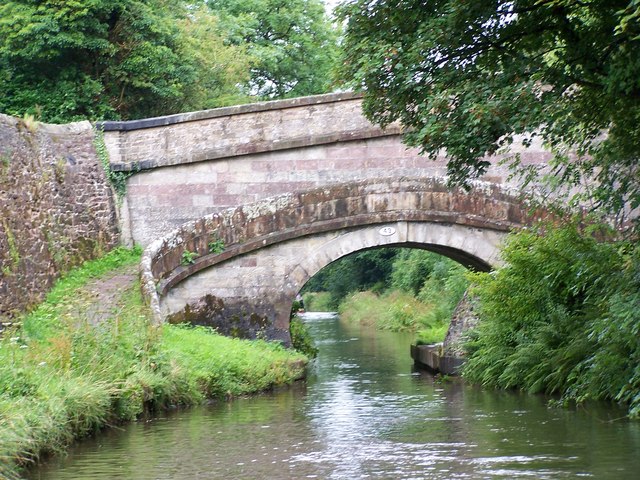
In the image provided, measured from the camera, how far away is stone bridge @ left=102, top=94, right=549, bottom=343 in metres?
17.2

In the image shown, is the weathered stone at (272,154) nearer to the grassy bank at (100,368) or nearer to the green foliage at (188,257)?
the green foliage at (188,257)

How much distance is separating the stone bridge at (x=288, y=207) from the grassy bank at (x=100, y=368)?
0.85m

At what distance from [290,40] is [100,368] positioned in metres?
23.1

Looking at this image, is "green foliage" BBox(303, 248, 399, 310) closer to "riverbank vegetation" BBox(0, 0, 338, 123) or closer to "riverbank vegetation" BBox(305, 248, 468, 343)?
"riverbank vegetation" BBox(305, 248, 468, 343)

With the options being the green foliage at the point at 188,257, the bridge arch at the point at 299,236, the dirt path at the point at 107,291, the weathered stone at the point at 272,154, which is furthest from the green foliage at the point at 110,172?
the green foliage at the point at 188,257

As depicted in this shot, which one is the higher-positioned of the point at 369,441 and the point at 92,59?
the point at 92,59

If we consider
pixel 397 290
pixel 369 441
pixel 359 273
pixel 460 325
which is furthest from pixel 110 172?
pixel 359 273

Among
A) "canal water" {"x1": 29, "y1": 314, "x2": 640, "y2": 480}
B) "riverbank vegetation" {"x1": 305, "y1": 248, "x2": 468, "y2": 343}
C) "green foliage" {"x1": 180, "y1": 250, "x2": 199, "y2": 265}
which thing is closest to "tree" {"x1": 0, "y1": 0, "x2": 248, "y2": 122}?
"green foliage" {"x1": 180, "y1": 250, "x2": 199, "y2": 265}

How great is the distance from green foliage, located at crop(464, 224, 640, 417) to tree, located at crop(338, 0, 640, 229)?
125 cm

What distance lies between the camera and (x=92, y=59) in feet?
73.0

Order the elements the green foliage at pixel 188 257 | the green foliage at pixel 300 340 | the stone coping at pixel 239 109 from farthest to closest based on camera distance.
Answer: the green foliage at pixel 300 340 < the stone coping at pixel 239 109 < the green foliage at pixel 188 257

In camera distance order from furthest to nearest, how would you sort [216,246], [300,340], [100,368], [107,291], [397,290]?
[397,290]
[300,340]
[216,246]
[107,291]
[100,368]

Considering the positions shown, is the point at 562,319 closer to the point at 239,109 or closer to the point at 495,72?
the point at 495,72

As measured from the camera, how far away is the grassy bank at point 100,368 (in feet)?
31.5
